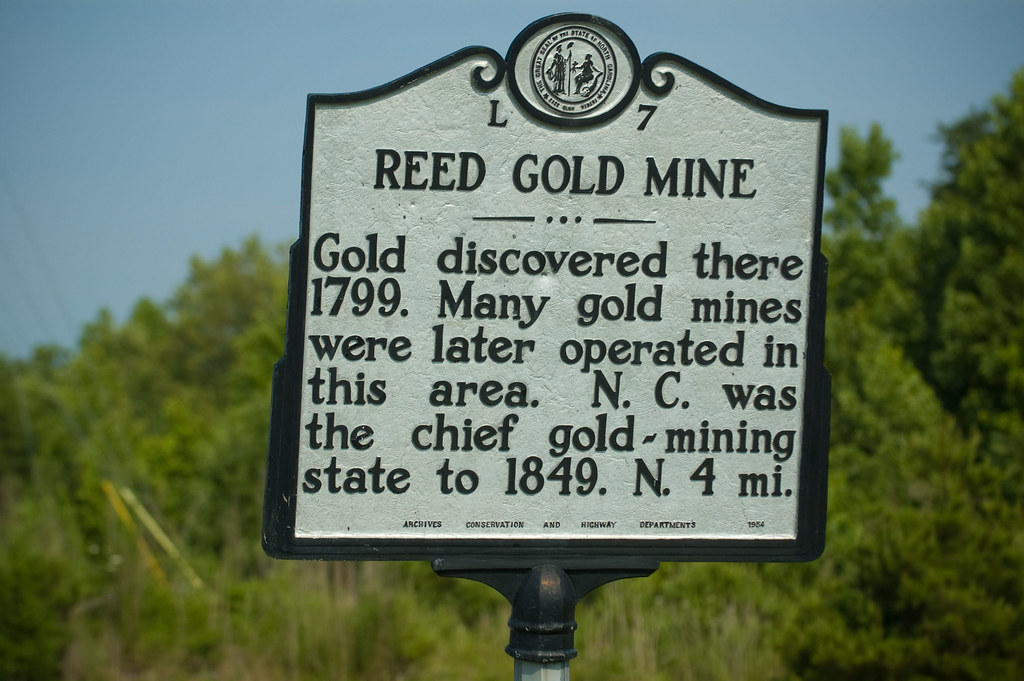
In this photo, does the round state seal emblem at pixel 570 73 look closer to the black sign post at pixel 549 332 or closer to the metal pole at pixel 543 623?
the black sign post at pixel 549 332

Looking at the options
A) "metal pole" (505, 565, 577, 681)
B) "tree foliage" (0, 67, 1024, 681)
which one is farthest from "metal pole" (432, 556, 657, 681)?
"tree foliage" (0, 67, 1024, 681)

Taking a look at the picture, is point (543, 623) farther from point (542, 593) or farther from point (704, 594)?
point (704, 594)

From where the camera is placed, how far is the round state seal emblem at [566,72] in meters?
3.25

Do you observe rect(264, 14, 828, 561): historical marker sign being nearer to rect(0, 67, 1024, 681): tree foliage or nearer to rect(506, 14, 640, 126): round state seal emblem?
rect(506, 14, 640, 126): round state seal emblem

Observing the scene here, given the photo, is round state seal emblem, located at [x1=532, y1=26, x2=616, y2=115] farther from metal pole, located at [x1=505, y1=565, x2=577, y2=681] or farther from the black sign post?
metal pole, located at [x1=505, y1=565, x2=577, y2=681]

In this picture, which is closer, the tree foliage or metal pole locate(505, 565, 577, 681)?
metal pole locate(505, 565, 577, 681)

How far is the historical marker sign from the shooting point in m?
3.19

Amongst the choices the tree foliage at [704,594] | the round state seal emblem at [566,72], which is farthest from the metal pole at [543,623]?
the tree foliage at [704,594]

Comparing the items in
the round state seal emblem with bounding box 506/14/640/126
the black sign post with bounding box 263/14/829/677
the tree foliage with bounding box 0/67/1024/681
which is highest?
the round state seal emblem with bounding box 506/14/640/126

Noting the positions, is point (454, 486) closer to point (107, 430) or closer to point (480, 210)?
point (480, 210)

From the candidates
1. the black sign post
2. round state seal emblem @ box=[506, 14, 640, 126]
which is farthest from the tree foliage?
round state seal emblem @ box=[506, 14, 640, 126]

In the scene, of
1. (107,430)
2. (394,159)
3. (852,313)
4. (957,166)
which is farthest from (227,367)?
(394,159)

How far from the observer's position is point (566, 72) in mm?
3262

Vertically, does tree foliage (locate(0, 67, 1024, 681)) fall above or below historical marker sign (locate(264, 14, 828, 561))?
below
